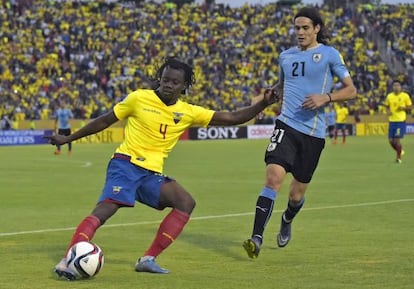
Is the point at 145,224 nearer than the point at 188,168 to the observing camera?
Yes

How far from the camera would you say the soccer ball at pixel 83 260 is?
27.9 feet

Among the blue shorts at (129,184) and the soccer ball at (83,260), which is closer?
the soccer ball at (83,260)

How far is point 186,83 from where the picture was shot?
9.30 metres

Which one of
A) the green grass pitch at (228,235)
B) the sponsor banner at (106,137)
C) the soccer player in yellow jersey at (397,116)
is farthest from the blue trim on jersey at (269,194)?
the sponsor banner at (106,137)

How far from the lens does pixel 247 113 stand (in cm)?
948

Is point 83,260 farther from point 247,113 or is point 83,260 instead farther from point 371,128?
point 371,128

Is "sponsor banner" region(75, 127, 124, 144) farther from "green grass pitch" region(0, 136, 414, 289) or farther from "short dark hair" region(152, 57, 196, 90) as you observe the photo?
"short dark hair" region(152, 57, 196, 90)

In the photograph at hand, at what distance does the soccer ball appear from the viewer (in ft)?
27.9

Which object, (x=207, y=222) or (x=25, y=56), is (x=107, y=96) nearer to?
(x=25, y=56)

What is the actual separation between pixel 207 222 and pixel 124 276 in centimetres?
494

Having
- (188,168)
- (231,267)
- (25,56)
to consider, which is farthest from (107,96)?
(231,267)

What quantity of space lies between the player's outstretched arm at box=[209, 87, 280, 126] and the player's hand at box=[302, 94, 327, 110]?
396 mm

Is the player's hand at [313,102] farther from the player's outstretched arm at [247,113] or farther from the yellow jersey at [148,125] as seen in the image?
the yellow jersey at [148,125]

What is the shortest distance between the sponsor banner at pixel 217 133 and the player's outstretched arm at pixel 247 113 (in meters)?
44.6
